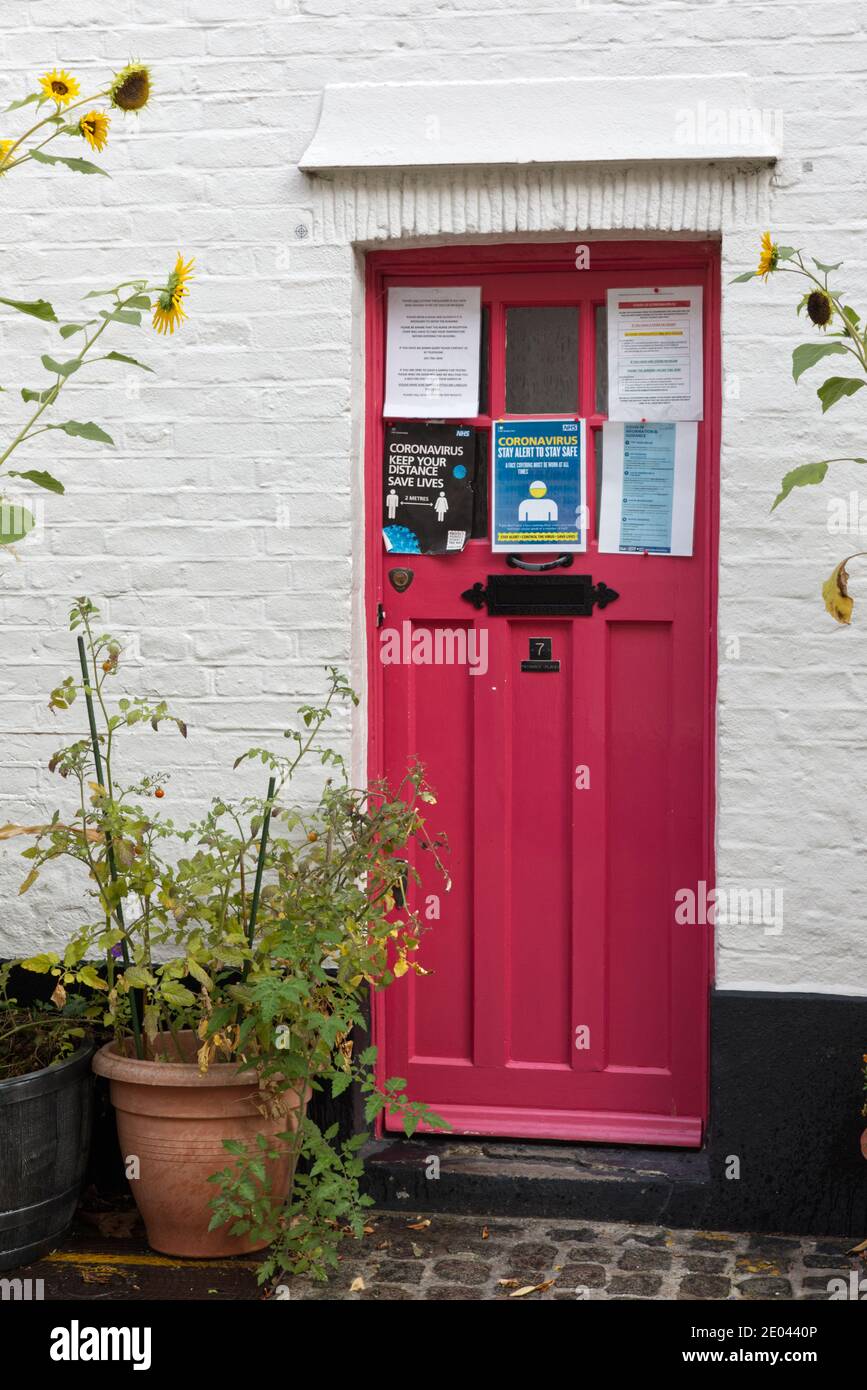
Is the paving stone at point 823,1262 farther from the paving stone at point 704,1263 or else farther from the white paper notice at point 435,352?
the white paper notice at point 435,352

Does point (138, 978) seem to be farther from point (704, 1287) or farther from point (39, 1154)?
point (704, 1287)

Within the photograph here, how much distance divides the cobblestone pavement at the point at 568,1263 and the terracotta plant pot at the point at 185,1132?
0.95 ft

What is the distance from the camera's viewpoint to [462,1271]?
12.0ft

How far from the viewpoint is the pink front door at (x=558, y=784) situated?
4113mm

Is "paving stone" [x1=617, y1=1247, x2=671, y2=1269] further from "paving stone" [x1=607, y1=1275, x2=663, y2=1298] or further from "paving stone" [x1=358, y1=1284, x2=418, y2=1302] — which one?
"paving stone" [x1=358, y1=1284, x2=418, y2=1302]

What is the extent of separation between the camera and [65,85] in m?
3.04

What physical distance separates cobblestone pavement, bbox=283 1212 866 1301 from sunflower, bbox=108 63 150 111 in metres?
2.68

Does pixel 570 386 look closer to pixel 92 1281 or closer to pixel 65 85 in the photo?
pixel 65 85

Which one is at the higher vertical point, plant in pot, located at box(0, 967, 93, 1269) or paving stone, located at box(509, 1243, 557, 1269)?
plant in pot, located at box(0, 967, 93, 1269)

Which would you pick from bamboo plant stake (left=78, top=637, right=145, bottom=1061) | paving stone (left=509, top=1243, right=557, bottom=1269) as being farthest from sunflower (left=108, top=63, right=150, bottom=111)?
paving stone (left=509, top=1243, right=557, bottom=1269)

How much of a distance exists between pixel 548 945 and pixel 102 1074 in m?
1.27

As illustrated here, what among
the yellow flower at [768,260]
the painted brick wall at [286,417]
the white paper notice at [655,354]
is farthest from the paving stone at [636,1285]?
the yellow flower at [768,260]

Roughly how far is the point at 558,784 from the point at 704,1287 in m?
1.35

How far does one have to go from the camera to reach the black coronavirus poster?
13.7 ft
